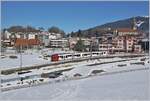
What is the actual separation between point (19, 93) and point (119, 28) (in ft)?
107

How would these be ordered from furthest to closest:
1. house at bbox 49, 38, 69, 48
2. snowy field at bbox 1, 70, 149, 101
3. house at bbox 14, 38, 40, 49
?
house at bbox 49, 38, 69, 48, house at bbox 14, 38, 40, 49, snowy field at bbox 1, 70, 149, 101

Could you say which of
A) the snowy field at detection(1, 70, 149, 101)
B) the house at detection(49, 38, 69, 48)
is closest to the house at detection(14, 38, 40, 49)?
the house at detection(49, 38, 69, 48)

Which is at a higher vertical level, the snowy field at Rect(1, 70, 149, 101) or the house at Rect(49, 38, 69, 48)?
the house at Rect(49, 38, 69, 48)

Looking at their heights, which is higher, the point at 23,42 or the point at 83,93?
the point at 23,42

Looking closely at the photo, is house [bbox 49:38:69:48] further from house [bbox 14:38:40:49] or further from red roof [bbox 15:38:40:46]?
red roof [bbox 15:38:40:46]

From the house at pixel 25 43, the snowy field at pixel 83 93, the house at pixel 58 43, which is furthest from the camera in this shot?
the house at pixel 58 43

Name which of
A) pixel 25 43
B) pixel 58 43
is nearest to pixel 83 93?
pixel 25 43

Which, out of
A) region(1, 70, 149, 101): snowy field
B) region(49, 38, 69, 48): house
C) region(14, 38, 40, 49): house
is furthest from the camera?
region(49, 38, 69, 48): house

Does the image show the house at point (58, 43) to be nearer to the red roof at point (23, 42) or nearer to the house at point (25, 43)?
the house at point (25, 43)

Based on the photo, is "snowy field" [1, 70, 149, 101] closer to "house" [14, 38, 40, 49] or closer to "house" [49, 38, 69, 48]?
"house" [14, 38, 40, 49]

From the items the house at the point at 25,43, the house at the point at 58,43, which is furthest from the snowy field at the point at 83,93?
the house at the point at 58,43

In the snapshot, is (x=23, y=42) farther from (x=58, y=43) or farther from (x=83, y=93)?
(x=83, y=93)

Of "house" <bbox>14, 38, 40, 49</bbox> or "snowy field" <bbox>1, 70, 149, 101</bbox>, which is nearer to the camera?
"snowy field" <bbox>1, 70, 149, 101</bbox>

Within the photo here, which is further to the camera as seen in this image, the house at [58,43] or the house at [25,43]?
the house at [58,43]
